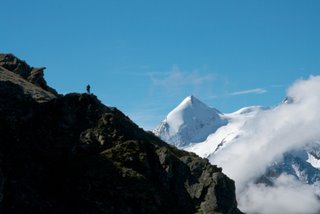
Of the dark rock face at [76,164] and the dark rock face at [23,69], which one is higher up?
the dark rock face at [23,69]

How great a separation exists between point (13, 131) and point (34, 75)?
56.9m

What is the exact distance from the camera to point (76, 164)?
87062 mm

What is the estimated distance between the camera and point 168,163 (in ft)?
350

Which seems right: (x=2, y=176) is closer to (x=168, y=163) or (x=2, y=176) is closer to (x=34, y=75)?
(x=168, y=163)

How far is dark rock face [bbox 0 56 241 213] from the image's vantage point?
78.7 metres

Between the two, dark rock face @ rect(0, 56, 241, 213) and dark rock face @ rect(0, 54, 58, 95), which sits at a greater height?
dark rock face @ rect(0, 54, 58, 95)

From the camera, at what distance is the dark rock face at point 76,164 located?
7869 centimetres

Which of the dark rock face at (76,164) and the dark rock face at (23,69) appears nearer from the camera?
the dark rock face at (76,164)

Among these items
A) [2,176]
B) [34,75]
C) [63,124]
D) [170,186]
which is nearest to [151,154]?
[170,186]

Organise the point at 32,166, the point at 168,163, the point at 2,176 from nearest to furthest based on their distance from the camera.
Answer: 1. the point at 2,176
2. the point at 32,166
3. the point at 168,163

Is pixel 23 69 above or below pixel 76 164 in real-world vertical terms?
above

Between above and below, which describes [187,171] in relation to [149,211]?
above

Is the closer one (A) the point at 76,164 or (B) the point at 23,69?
(A) the point at 76,164

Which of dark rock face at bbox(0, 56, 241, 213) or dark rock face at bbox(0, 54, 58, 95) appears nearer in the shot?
dark rock face at bbox(0, 56, 241, 213)
